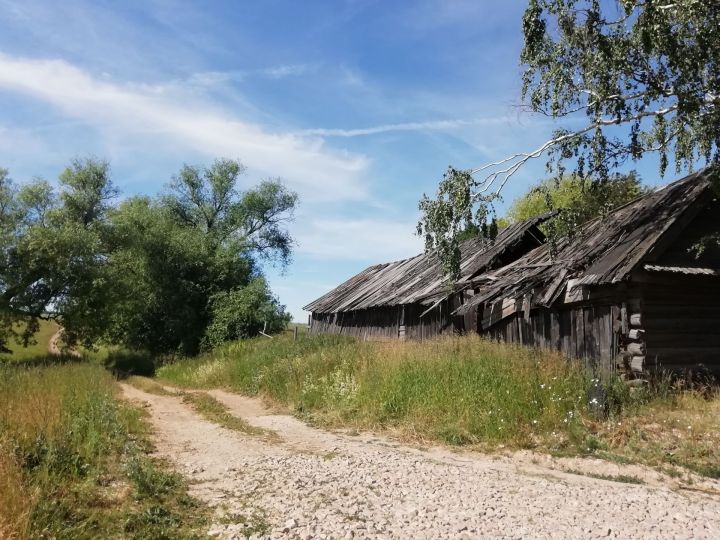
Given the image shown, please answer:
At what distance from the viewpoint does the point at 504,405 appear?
9586 millimetres

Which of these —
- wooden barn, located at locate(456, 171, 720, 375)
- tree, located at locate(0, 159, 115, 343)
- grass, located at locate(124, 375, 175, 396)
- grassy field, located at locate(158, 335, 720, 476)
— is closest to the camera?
grassy field, located at locate(158, 335, 720, 476)

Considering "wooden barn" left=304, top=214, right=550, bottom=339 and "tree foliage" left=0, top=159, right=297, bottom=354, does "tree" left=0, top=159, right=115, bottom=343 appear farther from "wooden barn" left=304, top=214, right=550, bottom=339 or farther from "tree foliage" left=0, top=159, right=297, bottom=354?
"wooden barn" left=304, top=214, right=550, bottom=339

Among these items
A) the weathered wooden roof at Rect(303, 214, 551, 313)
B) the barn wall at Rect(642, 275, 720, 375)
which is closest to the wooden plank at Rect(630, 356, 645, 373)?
the barn wall at Rect(642, 275, 720, 375)

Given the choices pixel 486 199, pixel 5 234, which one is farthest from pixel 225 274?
pixel 486 199

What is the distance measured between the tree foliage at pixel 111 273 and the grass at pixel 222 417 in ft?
44.2

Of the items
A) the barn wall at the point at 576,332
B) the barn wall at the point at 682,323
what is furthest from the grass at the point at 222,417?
the barn wall at the point at 682,323

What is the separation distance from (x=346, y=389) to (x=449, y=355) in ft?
8.22

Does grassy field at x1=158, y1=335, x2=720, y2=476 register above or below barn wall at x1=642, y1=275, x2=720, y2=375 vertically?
below

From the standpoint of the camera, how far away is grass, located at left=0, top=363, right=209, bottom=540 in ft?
14.6

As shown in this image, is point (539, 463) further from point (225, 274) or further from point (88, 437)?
point (225, 274)

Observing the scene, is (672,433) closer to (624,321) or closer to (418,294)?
(624,321)

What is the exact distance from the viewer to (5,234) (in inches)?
1065

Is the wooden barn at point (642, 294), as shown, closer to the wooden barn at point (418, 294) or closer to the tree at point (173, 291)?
the wooden barn at point (418, 294)

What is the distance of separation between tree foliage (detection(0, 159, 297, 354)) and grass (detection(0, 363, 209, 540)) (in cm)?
2063
